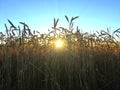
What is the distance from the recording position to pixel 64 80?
308 cm

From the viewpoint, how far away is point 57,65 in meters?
3.12

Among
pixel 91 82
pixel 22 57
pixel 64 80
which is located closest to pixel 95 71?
pixel 91 82

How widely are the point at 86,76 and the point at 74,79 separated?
0.16m

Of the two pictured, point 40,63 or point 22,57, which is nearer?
point 22,57

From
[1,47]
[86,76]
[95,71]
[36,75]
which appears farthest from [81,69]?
[1,47]

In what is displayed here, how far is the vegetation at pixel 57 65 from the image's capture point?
3029 mm

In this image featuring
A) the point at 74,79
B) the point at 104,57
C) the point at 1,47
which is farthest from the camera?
the point at 1,47

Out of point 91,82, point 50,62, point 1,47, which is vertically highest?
point 1,47

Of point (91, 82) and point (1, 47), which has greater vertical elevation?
point (1, 47)

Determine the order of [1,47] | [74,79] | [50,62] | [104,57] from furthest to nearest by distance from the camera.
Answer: [1,47] < [104,57] < [50,62] < [74,79]

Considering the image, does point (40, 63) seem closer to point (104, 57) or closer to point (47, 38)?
point (47, 38)

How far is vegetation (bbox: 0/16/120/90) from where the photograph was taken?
3.03 m

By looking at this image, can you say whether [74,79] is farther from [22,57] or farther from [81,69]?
[22,57]

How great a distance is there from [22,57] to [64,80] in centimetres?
59
